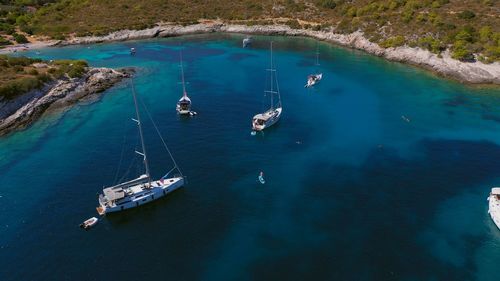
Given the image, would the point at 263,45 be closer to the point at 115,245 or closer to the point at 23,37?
the point at 23,37

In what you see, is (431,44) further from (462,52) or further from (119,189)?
(119,189)

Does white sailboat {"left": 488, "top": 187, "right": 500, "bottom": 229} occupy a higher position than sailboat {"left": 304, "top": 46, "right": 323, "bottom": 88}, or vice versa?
sailboat {"left": 304, "top": 46, "right": 323, "bottom": 88}

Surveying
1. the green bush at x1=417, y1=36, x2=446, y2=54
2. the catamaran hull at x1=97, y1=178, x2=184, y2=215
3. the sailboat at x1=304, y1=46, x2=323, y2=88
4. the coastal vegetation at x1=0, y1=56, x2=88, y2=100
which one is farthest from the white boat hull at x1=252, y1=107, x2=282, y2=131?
the green bush at x1=417, y1=36, x2=446, y2=54

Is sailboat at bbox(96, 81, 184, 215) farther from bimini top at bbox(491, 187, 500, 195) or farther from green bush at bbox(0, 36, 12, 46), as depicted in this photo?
green bush at bbox(0, 36, 12, 46)

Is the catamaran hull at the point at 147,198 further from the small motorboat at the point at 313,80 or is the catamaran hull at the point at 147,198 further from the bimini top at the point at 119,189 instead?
the small motorboat at the point at 313,80

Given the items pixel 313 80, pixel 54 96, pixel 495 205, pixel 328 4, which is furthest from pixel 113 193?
pixel 328 4

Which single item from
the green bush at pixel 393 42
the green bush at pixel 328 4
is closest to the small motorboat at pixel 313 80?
the green bush at pixel 393 42

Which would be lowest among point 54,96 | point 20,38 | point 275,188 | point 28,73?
point 275,188
